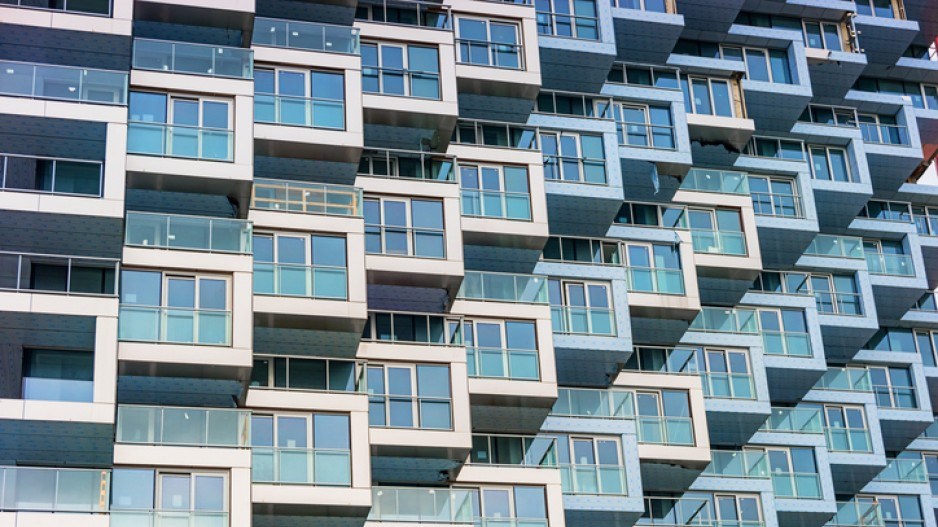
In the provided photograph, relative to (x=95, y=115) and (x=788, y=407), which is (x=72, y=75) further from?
(x=788, y=407)

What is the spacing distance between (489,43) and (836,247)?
14836 millimetres

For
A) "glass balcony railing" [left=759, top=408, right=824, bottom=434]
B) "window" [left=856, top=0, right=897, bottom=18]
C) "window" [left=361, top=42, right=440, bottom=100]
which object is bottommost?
"glass balcony railing" [left=759, top=408, right=824, bottom=434]

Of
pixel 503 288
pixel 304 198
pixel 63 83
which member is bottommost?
pixel 503 288

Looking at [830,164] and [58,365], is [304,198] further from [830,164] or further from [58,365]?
[830,164]

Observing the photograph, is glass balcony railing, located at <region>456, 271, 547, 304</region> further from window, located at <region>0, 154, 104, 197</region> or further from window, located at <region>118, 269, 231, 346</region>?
window, located at <region>0, 154, 104, 197</region>

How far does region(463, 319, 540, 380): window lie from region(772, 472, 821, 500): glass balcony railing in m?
10.2

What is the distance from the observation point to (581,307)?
1715 inches

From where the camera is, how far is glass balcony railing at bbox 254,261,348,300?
37.8 metres

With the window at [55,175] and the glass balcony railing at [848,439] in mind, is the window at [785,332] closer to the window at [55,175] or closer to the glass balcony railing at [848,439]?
the glass balcony railing at [848,439]

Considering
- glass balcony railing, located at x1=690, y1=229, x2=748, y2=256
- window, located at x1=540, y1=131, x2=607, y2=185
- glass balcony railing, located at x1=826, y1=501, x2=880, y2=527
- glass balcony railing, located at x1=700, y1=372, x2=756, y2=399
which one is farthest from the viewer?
glass balcony railing, located at x1=826, y1=501, x2=880, y2=527

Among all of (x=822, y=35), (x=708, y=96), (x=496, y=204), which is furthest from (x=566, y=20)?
(x=822, y=35)

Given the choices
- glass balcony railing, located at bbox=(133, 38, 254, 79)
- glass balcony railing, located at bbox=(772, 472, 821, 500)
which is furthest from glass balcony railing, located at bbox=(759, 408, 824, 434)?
glass balcony railing, located at bbox=(133, 38, 254, 79)

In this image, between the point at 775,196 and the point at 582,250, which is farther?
the point at 775,196

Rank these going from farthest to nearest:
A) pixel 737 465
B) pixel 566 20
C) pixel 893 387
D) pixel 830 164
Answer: pixel 830 164, pixel 893 387, pixel 566 20, pixel 737 465
